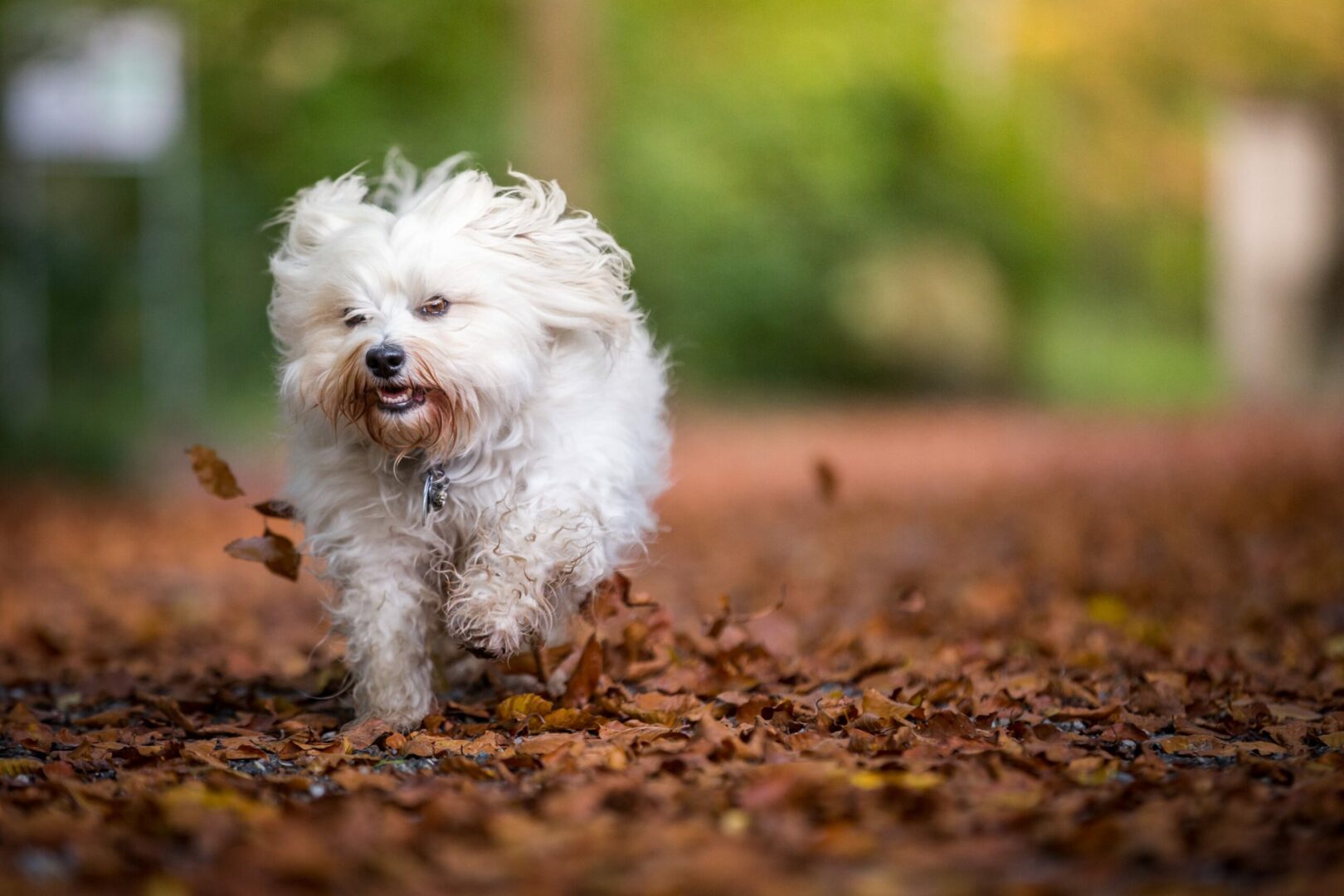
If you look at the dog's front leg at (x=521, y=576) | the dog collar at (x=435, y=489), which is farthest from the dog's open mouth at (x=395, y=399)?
the dog's front leg at (x=521, y=576)

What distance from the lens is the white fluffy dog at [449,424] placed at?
172 inches

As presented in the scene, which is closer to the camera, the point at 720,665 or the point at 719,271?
the point at 720,665

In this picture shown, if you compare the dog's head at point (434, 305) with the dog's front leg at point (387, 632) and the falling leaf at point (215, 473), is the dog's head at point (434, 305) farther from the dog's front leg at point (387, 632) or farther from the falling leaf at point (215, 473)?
the falling leaf at point (215, 473)

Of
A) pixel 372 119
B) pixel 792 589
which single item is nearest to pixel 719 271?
pixel 372 119

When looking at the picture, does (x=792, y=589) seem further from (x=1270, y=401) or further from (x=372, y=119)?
(x=372, y=119)

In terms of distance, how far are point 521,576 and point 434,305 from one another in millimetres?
762

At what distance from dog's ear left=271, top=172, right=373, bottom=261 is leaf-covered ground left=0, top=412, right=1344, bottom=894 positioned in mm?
1304

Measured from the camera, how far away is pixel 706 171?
2008cm

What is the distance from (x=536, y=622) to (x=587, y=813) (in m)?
1.07

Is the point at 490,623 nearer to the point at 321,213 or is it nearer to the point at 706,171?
the point at 321,213

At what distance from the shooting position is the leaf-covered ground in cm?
302

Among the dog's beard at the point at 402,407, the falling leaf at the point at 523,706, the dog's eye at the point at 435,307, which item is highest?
the dog's eye at the point at 435,307

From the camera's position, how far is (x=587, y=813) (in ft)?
11.0

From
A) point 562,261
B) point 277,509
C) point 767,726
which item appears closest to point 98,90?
point 277,509
